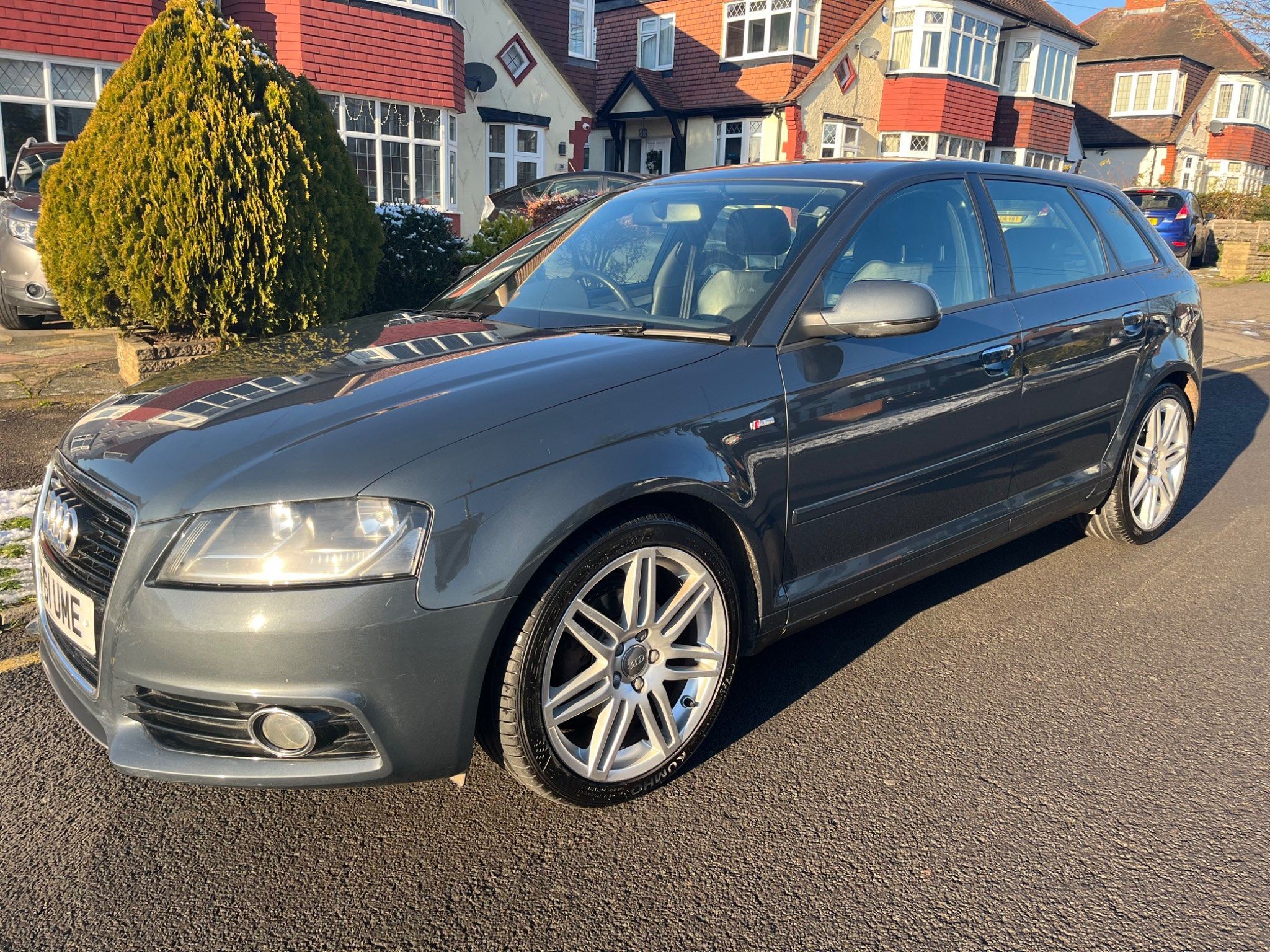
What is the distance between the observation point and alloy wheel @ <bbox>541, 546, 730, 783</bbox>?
2.78 m

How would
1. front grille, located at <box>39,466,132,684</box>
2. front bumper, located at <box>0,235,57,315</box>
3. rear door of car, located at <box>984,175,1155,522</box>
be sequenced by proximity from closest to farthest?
front grille, located at <box>39,466,132,684</box> → rear door of car, located at <box>984,175,1155,522</box> → front bumper, located at <box>0,235,57,315</box>

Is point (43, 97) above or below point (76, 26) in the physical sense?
below

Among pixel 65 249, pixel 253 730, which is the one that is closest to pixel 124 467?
pixel 253 730

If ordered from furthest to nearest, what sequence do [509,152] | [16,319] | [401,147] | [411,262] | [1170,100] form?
1. [1170,100]
2. [509,152]
3. [401,147]
4. [16,319]
5. [411,262]

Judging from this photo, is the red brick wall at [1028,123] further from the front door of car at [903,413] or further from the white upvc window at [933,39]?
the front door of car at [903,413]

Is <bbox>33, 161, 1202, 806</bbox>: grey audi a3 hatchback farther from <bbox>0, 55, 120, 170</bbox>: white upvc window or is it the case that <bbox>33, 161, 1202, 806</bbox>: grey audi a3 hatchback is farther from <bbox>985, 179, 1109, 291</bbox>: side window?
<bbox>0, 55, 120, 170</bbox>: white upvc window

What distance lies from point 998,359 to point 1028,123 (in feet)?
109

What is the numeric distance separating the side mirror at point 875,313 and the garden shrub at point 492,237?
20.6 feet

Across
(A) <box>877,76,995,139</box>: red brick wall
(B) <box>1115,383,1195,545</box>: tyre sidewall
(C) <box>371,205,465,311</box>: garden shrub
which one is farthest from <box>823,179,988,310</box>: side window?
(A) <box>877,76,995,139</box>: red brick wall

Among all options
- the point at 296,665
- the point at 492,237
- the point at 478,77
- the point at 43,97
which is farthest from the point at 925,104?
the point at 296,665

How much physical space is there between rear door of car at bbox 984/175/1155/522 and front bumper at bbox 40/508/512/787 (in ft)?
8.41

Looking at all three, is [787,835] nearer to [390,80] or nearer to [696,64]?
[390,80]

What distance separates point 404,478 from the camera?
2455mm

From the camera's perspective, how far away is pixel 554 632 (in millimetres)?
2666
